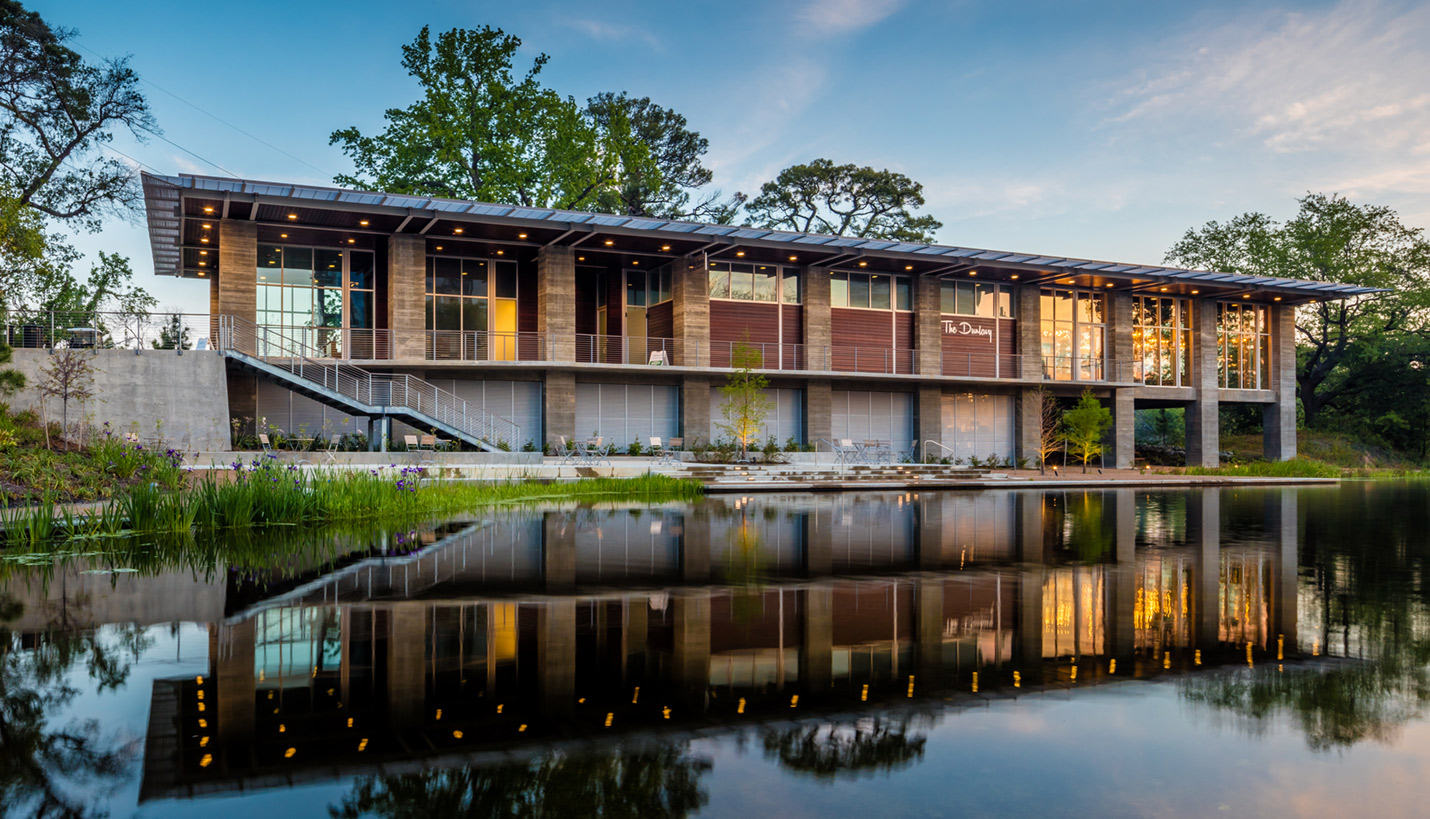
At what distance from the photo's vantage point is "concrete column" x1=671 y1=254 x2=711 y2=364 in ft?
113

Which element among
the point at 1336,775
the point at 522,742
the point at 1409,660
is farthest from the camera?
the point at 1409,660

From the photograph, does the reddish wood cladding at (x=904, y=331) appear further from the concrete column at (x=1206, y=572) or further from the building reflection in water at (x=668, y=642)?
the building reflection in water at (x=668, y=642)

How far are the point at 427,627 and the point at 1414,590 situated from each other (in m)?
8.55

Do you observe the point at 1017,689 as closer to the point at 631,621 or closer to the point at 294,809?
the point at 631,621

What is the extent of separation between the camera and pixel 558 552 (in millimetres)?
10797

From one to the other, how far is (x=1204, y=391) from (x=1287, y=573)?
124ft

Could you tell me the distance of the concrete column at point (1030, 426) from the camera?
40.2 metres

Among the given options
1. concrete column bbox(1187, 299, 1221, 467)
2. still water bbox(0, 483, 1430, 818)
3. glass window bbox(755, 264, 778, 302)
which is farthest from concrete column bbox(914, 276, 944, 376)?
still water bbox(0, 483, 1430, 818)

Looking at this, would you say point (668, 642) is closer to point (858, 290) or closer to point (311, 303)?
point (311, 303)

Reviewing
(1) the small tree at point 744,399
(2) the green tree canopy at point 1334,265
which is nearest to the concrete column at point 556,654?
(1) the small tree at point 744,399

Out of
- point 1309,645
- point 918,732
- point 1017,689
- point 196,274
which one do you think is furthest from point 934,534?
point 196,274

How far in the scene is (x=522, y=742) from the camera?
13.3 feet

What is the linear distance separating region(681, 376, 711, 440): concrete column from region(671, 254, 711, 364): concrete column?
0.35m

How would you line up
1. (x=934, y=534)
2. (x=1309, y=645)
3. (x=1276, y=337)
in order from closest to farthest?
(x=1309, y=645), (x=934, y=534), (x=1276, y=337)
